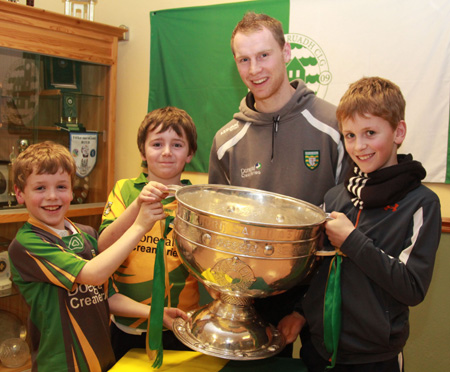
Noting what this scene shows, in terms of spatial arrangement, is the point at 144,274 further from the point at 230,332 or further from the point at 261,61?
the point at 261,61

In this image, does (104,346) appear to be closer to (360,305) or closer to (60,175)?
(60,175)

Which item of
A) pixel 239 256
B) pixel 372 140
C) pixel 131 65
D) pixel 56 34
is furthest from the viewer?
pixel 131 65

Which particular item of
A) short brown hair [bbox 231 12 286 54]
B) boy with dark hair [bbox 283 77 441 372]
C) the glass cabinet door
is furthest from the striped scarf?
the glass cabinet door

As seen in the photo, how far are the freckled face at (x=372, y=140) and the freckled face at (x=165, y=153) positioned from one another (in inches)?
20.6

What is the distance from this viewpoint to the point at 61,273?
1.12 m

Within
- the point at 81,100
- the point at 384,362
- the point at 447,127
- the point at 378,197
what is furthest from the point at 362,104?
the point at 81,100

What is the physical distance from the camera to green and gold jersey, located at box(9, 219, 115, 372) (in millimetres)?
1135

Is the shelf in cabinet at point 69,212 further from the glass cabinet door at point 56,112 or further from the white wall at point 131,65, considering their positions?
the white wall at point 131,65

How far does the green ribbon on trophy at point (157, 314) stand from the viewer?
39.8 inches

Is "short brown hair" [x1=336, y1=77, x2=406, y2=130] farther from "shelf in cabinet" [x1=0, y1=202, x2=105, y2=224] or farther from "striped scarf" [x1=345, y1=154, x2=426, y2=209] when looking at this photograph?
"shelf in cabinet" [x1=0, y1=202, x2=105, y2=224]

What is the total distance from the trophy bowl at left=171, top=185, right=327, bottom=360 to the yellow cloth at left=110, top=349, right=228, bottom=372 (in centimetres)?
11

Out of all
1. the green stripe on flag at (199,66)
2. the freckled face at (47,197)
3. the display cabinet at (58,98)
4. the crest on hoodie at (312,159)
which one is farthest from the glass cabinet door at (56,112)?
the crest on hoodie at (312,159)

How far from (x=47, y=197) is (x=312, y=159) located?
0.75 metres

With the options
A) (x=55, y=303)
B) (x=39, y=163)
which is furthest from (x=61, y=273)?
(x=39, y=163)
